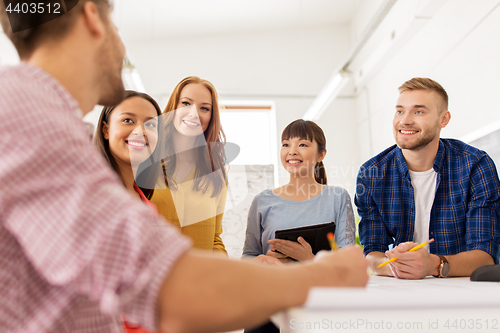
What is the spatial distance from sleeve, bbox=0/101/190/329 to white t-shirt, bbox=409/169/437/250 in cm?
Answer: 179

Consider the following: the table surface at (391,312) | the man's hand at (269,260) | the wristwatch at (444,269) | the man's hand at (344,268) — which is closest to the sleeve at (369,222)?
the wristwatch at (444,269)

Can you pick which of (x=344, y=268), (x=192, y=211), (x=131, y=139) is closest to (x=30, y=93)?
(x=344, y=268)

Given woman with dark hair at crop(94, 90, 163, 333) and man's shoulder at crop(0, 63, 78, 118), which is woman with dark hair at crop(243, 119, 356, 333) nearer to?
woman with dark hair at crop(94, 90, 163, 333)

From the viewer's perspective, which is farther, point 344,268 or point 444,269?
point 444,269

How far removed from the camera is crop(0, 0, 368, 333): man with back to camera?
15.6 inches

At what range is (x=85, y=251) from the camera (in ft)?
1.30

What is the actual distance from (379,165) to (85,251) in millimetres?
1878

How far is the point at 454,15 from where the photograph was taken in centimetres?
327

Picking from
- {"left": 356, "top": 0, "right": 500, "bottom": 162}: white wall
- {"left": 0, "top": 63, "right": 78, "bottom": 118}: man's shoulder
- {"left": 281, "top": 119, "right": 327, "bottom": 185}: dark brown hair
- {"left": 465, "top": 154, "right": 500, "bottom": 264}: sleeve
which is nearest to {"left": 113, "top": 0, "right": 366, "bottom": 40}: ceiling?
{"left": 356, "top": 0, "right": 500, "bottom": 162}: white wall

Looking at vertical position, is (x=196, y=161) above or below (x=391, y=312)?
above

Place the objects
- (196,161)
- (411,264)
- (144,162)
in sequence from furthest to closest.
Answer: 1. (196,161)
2. (144,162)
3. (411,264)

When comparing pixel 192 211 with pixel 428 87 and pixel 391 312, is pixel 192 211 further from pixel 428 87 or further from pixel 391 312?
pixel 428 87

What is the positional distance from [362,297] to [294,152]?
1590mm

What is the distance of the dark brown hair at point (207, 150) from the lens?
1917 millimetres
